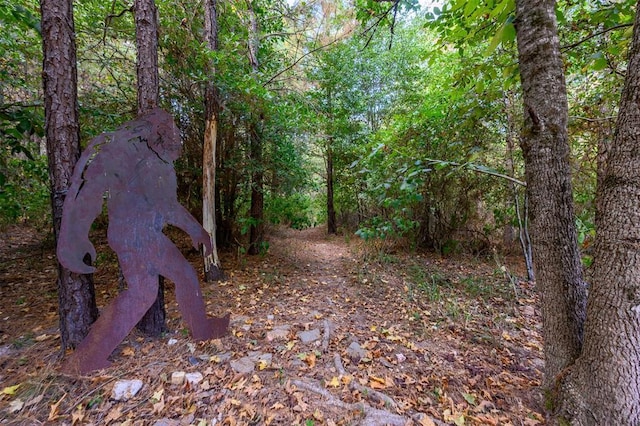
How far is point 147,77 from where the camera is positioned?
2795 mm

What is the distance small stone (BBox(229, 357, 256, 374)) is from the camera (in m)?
2.34

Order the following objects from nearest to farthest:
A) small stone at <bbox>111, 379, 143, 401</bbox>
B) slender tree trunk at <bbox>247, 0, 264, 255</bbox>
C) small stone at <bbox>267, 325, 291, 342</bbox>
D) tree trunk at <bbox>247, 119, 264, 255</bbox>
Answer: small stone at <bbox>111, 379, 143, 401</bbox>, small stone at <bbox>267, 325, 291, 342</bbox>, slender tree trunk at <bbox>247, 0, 264, 255</bbox>, tree trunk at <bbox>247, 119, 264, 255</bbox>

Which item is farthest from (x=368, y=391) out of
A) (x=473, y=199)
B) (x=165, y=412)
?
(x=473, y=199)

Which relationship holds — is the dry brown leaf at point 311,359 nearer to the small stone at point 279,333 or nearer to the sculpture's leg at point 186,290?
the small stone at point 279,333

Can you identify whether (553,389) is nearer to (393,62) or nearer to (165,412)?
(165,412)

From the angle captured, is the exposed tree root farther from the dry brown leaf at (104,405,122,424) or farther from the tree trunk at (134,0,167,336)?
the tree trunk at (134,0,167,336)

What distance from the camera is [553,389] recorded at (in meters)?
1.90

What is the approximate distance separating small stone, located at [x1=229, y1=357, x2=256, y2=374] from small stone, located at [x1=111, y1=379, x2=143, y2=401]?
2.27ft

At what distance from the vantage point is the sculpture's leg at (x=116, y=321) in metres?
2.17

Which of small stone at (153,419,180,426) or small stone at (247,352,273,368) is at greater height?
small stone at (247,352,273,368)

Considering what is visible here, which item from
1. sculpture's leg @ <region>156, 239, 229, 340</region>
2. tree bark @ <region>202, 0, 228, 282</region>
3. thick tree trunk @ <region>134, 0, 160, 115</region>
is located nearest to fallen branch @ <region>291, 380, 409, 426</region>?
sculpture's leg @ <region>156, 239, 229, 340</region>

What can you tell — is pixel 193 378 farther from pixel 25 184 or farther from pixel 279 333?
pixel 25 184

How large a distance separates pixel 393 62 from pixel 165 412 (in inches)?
389

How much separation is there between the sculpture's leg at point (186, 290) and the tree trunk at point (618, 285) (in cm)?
291
